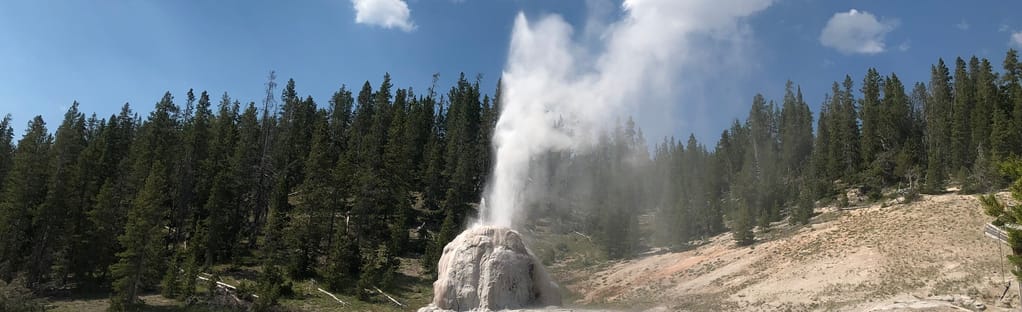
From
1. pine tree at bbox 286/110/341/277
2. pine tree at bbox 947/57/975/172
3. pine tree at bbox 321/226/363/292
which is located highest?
pine tree at bbox 947/57/975/172

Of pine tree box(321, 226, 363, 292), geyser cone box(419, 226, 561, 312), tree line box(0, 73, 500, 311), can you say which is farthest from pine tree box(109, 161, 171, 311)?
geyser cone box(419, 226, 561, 312)

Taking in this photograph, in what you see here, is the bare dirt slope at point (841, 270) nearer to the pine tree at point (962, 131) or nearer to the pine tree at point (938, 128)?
the pine tree at point (938, 128)

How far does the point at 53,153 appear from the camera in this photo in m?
50.4

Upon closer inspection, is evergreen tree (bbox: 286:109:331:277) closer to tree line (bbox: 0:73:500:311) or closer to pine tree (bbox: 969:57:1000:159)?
tree line (bbox: 0:73:500:311)

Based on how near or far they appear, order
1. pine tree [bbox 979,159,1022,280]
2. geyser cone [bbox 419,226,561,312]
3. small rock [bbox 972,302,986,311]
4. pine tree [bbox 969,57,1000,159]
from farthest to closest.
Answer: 1. pine tree [bbox 969,57,1000,159]
2. geyser cone [bbox 419,226,561,312]
3. small rock [bbox 972,302,986,311]
4. pine tree [bbox 979,159,1022,280]

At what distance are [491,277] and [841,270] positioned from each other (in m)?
22.6

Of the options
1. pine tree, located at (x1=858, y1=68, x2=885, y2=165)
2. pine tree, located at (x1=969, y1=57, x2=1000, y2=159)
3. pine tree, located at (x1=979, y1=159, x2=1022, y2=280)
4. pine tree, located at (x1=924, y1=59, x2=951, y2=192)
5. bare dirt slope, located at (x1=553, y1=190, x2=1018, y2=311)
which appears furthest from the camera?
pine tree, located at (x1=858, y1=68, x2=885, y2=165)

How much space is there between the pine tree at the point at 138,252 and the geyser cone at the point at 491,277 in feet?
60.1

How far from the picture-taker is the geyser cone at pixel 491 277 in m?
30.7

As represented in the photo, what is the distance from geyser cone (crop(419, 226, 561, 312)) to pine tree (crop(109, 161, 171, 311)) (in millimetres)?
18312

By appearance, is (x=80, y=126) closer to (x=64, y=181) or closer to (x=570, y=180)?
(x=64, y=181)

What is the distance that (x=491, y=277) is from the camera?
101 feet

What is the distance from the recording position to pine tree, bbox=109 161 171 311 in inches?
1401

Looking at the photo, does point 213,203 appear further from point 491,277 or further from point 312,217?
point 491,277
